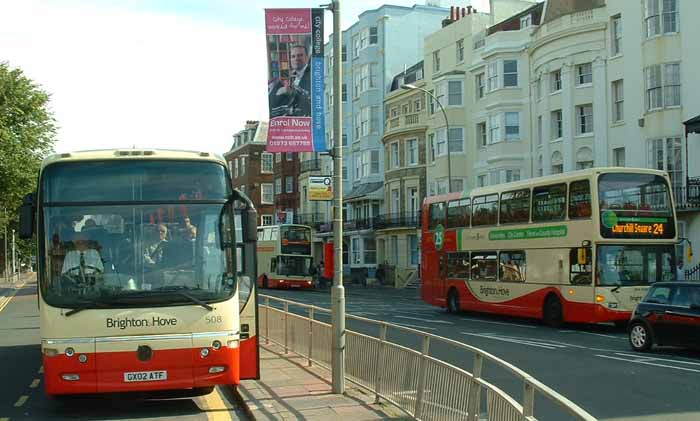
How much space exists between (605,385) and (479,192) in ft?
49.3

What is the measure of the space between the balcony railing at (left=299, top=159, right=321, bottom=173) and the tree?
36.1m

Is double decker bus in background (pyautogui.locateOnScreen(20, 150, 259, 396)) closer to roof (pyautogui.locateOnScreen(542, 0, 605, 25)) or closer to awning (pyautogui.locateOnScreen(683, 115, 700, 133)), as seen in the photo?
awning (pyautogui.locateOnScreen(683, 115, 700, 133))

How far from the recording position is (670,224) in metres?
22.3

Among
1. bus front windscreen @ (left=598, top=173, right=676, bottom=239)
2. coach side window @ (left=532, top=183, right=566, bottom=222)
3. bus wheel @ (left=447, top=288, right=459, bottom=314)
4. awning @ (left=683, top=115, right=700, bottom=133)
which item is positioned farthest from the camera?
awning @ (left=683, top=115, right=700, bottom=133)

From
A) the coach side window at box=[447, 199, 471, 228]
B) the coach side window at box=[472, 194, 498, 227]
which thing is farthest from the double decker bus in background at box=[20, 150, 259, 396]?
the coach side window at box=[447, 199, 471, 228]

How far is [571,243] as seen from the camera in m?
22.4

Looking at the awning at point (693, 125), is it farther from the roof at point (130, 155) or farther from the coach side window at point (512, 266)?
the roof at point (130, 155)

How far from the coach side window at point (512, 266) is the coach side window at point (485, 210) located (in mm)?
1236

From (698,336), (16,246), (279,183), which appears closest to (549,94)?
(698,336)

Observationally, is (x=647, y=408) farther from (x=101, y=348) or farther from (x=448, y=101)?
(x=448, y=101)

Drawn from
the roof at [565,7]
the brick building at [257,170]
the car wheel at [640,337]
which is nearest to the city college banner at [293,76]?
the car wheel at [640,337]

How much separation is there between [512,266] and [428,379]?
57.3ft

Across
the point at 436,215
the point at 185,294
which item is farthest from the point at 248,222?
the point at 436,215

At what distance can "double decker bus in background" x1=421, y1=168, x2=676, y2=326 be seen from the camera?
71.0 ft
